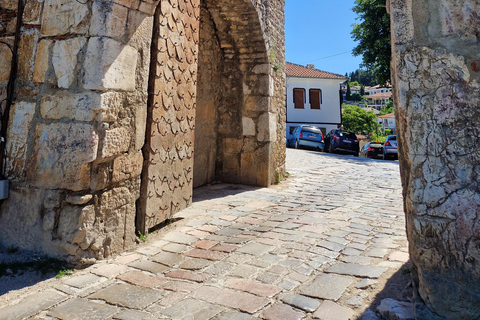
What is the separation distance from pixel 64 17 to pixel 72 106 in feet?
2.25

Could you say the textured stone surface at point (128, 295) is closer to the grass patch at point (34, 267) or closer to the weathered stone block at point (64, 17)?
the grass patch at point (34, 267)

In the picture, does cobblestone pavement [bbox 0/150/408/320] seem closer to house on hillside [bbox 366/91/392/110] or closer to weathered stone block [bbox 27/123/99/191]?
weathered stone block [bbox 27/123/99/191]

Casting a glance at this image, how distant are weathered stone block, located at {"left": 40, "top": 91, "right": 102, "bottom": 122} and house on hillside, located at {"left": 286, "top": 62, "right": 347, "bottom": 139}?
2534 cm

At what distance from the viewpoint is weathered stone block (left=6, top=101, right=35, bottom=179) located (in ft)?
8.01

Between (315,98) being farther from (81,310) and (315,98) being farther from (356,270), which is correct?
(81,310)

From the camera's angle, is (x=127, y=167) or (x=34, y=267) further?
(x=127, y=167)

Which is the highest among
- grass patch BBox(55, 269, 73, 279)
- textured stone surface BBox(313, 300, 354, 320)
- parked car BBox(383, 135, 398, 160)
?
parked car BBox(383, 135, 398, 160)

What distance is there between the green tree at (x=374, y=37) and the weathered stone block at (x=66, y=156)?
492 inches

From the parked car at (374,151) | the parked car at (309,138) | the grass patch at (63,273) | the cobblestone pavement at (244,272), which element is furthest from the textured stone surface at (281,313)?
the parked car at (374,151)

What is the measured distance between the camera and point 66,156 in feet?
7.66

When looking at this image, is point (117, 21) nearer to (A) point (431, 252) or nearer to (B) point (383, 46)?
(A) point (431, 252)

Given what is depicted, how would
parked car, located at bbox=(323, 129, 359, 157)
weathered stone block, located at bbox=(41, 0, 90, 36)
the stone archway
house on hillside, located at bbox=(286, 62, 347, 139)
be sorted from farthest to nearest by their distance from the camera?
house on hillside, located at bbox=(286, 62, 347, 139) → parked car, located at bbox=(323, 129, 359, 157) → the stone archway → weathered stone block, located at bbox=(41, 0, 90, 36)

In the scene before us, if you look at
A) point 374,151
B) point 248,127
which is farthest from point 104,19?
point 374,151

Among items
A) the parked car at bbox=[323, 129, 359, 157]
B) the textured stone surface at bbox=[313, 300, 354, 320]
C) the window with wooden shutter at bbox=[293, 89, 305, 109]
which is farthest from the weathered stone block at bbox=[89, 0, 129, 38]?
the window with wooden shutter at bbox=[293, 89, 305, 109]
